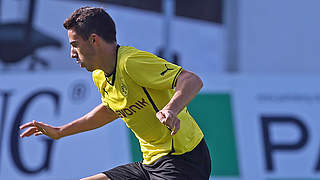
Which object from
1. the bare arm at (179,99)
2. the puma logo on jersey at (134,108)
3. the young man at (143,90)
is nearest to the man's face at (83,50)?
the young man at (143,90)

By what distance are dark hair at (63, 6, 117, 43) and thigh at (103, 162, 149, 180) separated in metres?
0.83

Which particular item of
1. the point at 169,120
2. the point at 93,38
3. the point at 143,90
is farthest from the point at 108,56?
the point at 169,120

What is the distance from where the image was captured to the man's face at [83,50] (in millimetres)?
3496

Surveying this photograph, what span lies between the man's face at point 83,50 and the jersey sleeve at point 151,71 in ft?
0.78

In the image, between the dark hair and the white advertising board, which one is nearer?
the dark hair

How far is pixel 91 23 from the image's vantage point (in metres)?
3.48

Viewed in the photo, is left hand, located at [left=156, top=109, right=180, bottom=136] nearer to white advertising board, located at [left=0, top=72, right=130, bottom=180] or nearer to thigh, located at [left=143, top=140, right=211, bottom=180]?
thigh, located at [left=143, top=140, right=211, bottom=180]

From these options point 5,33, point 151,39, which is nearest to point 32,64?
point 5,33

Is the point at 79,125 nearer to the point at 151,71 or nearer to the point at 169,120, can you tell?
the point at 151,71

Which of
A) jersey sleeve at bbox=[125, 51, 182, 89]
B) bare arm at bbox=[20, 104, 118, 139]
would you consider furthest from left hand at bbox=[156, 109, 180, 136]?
bare arm at bbox=[20, 104, 118, 139]

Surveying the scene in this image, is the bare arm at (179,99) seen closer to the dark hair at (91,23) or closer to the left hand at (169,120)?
the left hand at (169,120)

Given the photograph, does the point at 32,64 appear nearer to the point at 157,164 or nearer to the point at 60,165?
the point at 60,165

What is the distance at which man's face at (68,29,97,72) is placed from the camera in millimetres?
3496

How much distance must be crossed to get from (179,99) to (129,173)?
0.87 m
